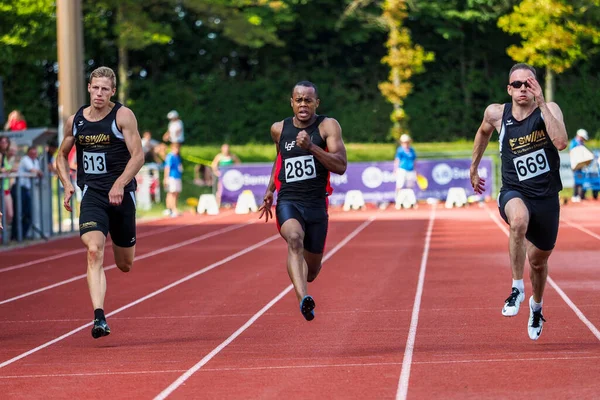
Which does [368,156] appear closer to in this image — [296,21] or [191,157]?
[191,157]

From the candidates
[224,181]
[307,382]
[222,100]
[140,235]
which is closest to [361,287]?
[307,382]

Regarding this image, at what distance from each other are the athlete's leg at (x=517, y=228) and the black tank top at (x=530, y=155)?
0.13 meters

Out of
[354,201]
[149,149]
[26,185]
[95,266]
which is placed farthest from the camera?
[149,149]

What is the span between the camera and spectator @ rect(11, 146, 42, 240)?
2114 centimetres

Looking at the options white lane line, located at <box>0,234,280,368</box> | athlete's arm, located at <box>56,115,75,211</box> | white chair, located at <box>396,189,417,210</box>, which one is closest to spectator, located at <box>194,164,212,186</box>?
white chair, located at <box>396,189,417,210</box>

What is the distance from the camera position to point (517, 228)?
29.4 feet

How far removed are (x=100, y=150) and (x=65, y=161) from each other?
0.67 meters

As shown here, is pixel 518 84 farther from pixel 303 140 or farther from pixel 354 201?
pixel 354 201

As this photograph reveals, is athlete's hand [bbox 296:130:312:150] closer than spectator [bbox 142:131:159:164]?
Yes

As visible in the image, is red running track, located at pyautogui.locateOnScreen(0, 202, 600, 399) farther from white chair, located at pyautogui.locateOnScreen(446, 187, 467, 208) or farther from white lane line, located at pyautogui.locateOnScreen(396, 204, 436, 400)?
white chair, located at pyautogui.locateOnScreen(446, 187, 467, 208)

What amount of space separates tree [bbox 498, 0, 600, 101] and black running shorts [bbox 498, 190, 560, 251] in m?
35.6

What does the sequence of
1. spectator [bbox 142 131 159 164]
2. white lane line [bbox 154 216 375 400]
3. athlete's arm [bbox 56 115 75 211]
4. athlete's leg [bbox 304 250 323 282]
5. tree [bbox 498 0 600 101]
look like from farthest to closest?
tree [bbox 498 0 600 101] < spectator [bbox 142 131 159 164] < athlete's leg [bbox 304 250 323 282] < athlete's arm [bbox 56 115 75 211] < white lane line [bbox 154 216 375 400]

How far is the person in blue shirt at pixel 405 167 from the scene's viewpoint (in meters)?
32.0

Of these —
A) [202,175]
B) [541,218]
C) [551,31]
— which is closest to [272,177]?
[541,218]
